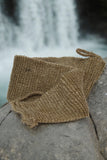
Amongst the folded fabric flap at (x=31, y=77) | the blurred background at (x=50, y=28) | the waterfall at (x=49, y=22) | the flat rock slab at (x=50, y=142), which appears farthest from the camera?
the waterfall at (x=49, y=22)

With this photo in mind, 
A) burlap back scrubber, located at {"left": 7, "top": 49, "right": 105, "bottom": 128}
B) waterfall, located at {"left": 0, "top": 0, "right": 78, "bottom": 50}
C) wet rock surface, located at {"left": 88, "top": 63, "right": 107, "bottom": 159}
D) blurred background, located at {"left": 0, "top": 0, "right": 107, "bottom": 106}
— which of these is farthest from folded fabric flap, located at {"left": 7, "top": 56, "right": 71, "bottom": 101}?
waterfall, located at {"left": 0, "top": 0, "right": 78, "bottom": 50}

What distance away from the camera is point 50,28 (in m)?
4.71

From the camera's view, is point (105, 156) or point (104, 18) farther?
point (104, 18)

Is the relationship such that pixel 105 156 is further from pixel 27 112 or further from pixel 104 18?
pixel 104 18

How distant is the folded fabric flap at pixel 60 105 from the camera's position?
113 centimetres

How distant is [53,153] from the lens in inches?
40.3

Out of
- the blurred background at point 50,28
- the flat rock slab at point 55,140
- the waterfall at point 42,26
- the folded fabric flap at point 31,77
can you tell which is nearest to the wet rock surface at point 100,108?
the flat rock slab at point 55,140

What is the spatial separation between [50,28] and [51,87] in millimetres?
3486

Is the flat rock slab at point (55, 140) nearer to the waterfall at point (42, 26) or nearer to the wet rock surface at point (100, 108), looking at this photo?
the wet rock surface at point (100, 108)

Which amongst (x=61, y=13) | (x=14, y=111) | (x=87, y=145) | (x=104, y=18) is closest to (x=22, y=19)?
(x=61, y=13)

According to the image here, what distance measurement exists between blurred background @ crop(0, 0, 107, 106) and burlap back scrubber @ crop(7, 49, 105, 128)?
2.34 meters

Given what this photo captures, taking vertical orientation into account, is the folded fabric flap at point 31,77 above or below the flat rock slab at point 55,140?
above

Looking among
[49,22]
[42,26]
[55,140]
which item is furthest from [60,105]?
[49,22]

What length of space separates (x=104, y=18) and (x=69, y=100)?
385cm
